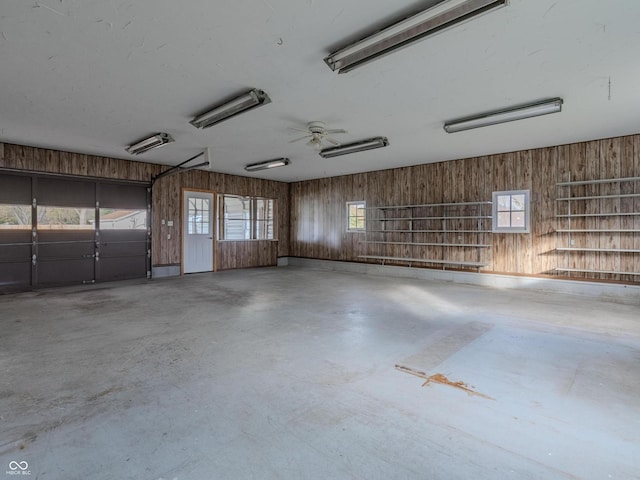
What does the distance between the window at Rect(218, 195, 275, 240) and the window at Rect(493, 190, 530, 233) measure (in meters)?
6.34

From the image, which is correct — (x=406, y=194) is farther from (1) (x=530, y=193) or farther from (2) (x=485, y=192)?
(1) (x=530, y=193)

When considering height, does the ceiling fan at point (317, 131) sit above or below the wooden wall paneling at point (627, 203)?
above

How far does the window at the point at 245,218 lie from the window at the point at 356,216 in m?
2.57

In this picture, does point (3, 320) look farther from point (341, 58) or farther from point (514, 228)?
point (514, 228)

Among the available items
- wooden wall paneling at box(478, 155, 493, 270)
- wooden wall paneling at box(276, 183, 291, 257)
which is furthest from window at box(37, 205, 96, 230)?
wooden wall paneling at box(478, 155, 493, 270)

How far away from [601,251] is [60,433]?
24.9 feet

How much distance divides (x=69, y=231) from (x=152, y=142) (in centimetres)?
288

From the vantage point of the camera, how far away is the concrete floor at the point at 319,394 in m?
1.69

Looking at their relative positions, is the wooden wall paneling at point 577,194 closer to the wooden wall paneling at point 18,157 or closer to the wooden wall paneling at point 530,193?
the wooden wall paneling at point 530,193

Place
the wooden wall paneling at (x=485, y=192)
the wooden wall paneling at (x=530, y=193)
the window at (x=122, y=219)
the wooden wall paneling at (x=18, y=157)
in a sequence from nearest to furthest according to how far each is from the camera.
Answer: the wooden wall paneling at (x=18, y=157)
the wooden wall paneling at (x=530, y=193)
the wooden wall paneling at (x=485, y=192)
the window at (x=122, y=219)

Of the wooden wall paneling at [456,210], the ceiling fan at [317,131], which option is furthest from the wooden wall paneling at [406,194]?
the ceiling fan at [317,131]

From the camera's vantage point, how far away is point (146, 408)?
2172 mm

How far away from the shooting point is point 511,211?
6789 millimetres

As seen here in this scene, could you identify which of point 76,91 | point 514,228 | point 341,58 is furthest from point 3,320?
point 514,228
